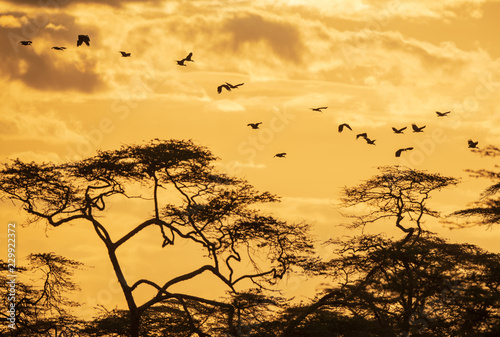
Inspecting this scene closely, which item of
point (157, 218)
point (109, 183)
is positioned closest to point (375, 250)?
point (157, 218)

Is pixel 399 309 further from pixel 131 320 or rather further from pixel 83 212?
pixel 83 212

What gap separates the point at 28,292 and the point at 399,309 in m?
16.0

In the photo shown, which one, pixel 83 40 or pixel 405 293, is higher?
pixel 83 40

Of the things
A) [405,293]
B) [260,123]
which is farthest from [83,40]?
[405,293]

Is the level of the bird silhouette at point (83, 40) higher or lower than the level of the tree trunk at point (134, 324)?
higher

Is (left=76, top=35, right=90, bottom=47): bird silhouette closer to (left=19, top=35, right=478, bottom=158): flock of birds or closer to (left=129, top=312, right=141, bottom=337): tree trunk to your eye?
(left=19, top=35, right=478, bottom=158): flock of birds

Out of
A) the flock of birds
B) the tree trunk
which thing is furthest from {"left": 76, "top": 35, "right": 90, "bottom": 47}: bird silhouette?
the tree trunk

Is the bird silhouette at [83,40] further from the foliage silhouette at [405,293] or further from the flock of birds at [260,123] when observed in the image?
the foliage silhouette at [405,293]

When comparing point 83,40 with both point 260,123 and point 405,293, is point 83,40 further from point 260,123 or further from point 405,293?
point 405,293

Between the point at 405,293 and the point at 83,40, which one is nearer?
the point at 83,40

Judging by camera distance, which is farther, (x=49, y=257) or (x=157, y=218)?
(x=49, y=257)

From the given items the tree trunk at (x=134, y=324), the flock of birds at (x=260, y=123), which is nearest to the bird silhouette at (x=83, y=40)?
the flock of birds at (x=260, y=123)

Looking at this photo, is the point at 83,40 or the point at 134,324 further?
the point at 134,324

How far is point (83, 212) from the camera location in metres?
36.2
